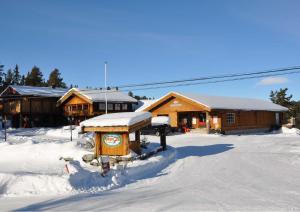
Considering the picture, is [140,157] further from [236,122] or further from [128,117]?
[236,122]

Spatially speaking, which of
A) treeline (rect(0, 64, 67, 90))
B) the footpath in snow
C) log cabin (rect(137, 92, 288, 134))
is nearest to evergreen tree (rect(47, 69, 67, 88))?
treeline (rect(0, 64, 67, 90))

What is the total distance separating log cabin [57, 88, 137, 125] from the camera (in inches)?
1860

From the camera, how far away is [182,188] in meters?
12.2

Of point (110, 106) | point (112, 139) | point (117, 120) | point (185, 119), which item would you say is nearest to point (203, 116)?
point (185, 119)

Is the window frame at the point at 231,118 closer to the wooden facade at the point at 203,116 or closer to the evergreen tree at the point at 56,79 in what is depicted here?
the wooden facade at the point at 203,116

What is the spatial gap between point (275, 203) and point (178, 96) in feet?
95.9

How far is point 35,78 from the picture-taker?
82000 millimetres

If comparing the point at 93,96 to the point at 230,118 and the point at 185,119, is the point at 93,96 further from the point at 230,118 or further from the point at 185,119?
the point at 230,118

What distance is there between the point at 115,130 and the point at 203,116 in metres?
24.2

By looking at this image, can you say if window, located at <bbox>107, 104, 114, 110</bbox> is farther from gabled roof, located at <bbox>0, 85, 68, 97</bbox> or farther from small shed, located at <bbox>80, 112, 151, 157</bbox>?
small shed, located at <bbox>80, 112, 151, 157</bbox>

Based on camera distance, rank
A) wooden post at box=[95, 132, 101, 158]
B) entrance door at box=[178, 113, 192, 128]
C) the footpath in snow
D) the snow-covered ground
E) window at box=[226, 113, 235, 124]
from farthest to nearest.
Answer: entrance door at box=[178, 113, 192, 128] → window at box=[226, 113, 235, 124] → wooden post at box=[95, 132, 101, 158] → the footpath in snow → the snow-covered ground

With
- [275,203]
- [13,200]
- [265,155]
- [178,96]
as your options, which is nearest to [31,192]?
[13,200]

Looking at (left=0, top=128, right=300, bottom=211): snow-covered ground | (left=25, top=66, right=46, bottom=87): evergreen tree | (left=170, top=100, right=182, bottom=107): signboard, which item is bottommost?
(left=0, top=128, right=300, bottom=211): snow-covered ground

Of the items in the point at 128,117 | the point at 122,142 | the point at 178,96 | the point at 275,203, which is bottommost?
the point at 275,203
